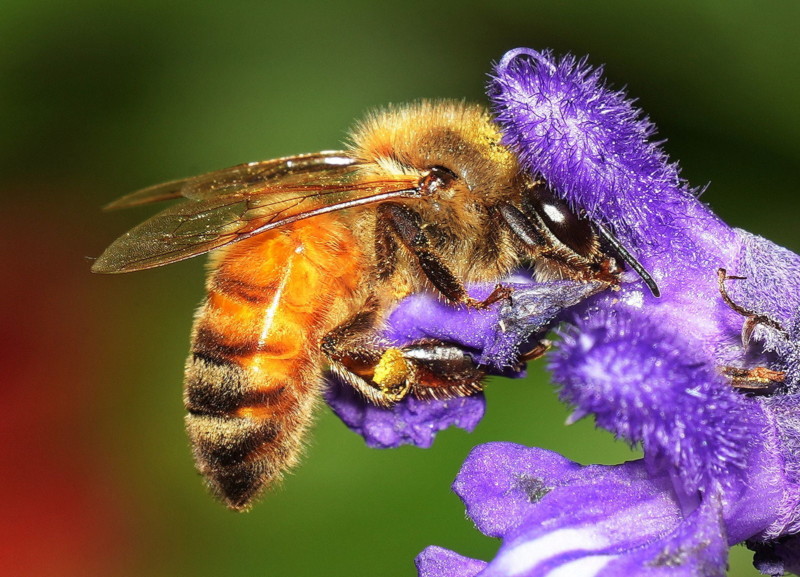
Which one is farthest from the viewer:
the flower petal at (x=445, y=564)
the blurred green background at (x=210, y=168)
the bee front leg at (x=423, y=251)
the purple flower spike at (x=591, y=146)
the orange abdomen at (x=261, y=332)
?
the blurred green background at (x=210, y=168)

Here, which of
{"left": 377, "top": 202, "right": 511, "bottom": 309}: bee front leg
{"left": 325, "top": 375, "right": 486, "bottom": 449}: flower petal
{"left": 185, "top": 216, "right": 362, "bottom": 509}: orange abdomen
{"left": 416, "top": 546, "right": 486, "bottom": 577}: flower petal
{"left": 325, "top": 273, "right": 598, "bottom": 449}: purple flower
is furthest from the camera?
{"left": 325, "top": 375, "right": 486, "bottom": 449}: flower petal

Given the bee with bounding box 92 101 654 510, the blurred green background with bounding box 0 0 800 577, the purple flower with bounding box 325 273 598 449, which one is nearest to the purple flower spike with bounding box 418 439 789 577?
the purple flower with bounding box 325 273 598 449

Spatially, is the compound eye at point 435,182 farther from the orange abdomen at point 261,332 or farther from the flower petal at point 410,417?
the flower petal at point 410,417

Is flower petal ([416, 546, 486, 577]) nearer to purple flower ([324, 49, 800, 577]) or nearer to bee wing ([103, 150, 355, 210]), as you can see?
purple flower ([324, 49, 800, 577])

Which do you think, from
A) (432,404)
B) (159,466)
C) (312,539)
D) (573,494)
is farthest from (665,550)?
(159,466)

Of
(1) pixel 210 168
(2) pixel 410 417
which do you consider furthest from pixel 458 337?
(1) pixel 210 168

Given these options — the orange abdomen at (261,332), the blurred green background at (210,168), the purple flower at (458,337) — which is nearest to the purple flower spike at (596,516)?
the purple flower at (458,337)
